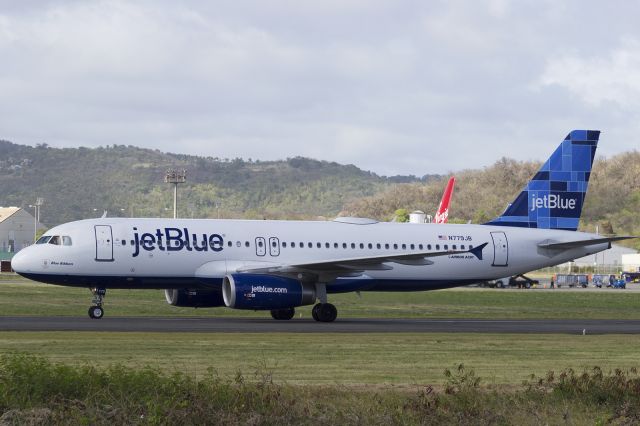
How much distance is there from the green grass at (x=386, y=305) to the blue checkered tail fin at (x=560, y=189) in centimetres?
419

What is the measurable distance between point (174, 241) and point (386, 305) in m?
16.0

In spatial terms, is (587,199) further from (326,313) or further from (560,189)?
(326,313)

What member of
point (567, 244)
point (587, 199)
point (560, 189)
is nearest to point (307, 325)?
point (567, 244)

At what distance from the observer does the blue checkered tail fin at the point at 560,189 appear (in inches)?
1933

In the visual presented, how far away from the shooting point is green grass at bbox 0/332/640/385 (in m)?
23.4

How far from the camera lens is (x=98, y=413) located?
1672 centimetres

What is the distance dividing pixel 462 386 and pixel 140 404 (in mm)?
6038

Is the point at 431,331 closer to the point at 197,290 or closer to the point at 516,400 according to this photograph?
the point at 197,290

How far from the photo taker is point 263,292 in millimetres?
38906

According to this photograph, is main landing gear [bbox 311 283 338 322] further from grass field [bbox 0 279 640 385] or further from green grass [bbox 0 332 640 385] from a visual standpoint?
green grass [bbox 0 332 640 385]

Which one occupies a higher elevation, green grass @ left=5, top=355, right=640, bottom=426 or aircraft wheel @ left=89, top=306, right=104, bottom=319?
aircraft wheel @ left=89, top=306, right=104, bottom=319

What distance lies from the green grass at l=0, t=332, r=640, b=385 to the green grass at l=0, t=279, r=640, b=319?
13573 mm

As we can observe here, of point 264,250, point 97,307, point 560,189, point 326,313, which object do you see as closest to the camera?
point 97,307

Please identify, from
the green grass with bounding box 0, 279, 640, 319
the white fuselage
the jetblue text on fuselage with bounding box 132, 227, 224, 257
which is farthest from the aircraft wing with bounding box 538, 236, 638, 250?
the jetblue text on fuselage with bounding box 132, 227, 224, 257
